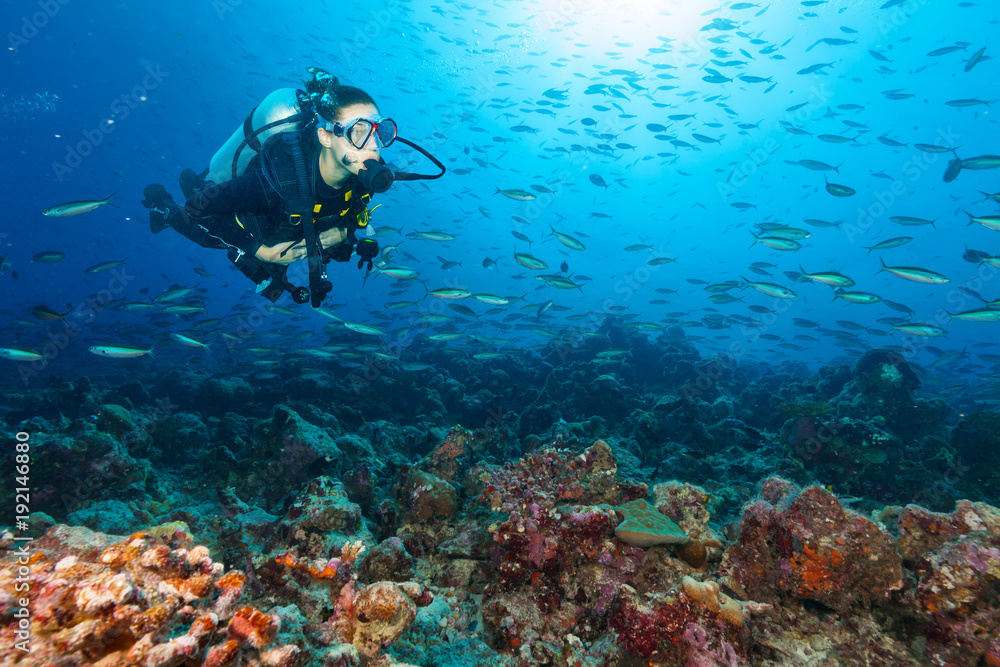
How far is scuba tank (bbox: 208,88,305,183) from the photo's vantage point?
14.8 ft

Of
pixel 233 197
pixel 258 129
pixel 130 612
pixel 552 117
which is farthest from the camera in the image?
pixel 552 117

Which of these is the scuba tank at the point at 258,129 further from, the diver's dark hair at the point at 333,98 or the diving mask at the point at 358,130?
the diving mask at the point at 358,130

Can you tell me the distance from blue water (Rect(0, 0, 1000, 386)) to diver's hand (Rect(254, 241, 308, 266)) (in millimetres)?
9880

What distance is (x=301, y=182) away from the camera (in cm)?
402

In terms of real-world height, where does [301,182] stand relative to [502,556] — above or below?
above

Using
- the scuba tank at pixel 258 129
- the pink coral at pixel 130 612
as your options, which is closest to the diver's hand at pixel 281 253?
the scuba tank at pixel 258 129

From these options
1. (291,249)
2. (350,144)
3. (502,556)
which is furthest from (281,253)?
(502,556)

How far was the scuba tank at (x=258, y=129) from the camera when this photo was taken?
4.50m

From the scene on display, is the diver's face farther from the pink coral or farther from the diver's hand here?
the pink coral

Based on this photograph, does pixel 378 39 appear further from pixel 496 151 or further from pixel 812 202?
pixel 812 202

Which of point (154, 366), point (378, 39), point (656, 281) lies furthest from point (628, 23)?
point (154, 366)

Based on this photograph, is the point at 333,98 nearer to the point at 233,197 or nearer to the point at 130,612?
the point at 233,197

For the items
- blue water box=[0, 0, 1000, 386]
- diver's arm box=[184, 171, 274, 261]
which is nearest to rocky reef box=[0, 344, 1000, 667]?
diver's arm box=[184, 171, 274, 261]

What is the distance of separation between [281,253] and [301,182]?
1140 mm
